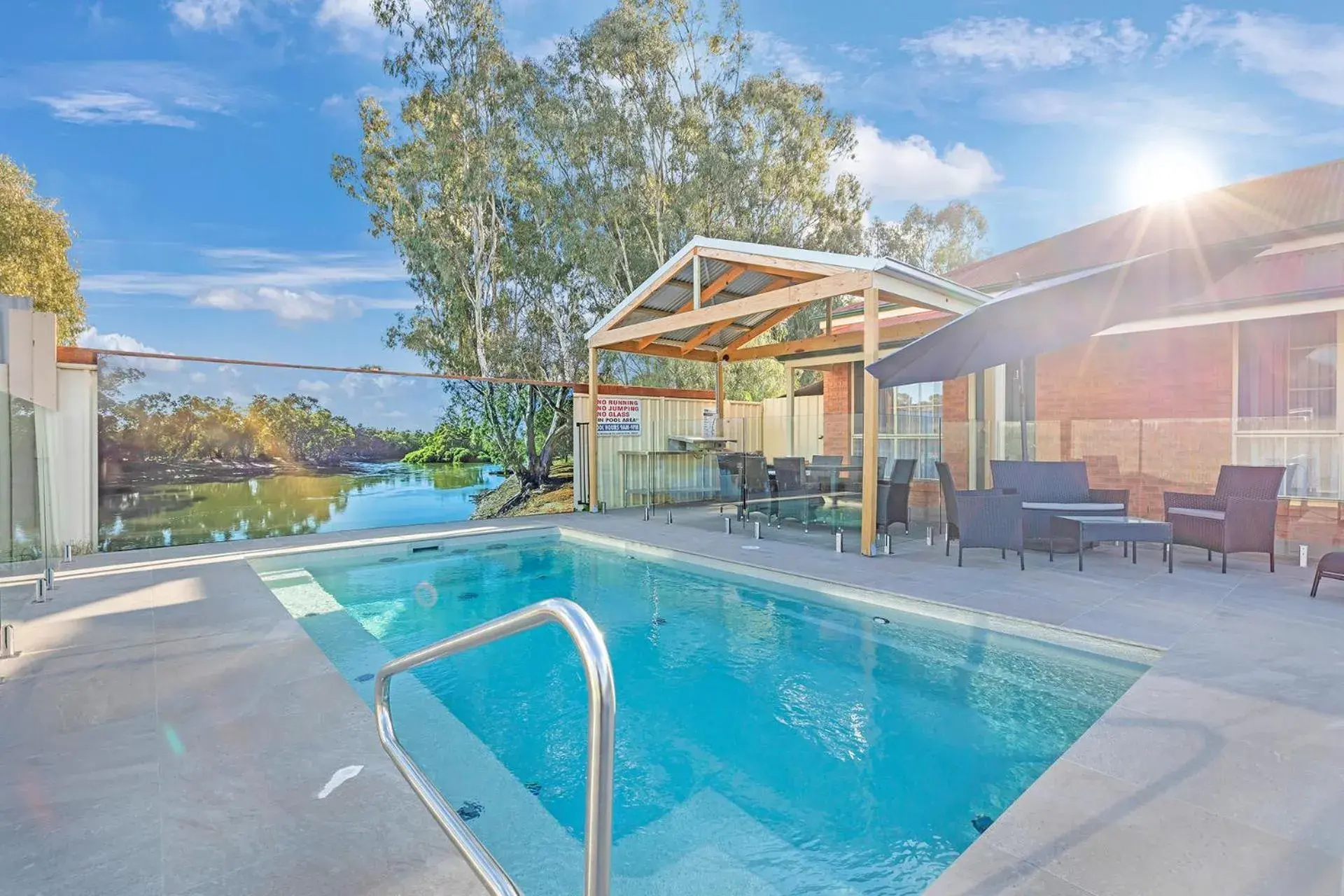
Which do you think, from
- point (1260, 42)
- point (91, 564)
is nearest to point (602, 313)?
point (91, 564)

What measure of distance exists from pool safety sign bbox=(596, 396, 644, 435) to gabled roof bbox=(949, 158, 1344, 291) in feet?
22.1

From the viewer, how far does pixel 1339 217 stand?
356 inches

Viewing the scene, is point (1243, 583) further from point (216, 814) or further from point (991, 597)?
point (216, 814)

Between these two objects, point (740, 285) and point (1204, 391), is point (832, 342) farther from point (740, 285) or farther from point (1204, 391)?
point (1204, 391)

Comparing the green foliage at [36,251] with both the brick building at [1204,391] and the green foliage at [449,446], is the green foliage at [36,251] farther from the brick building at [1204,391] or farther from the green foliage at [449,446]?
the brick building at [1204,391]

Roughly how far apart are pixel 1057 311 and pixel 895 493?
10.8ft

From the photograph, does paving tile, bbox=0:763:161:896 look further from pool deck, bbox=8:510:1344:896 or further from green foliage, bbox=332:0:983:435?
green foliage, bbox=332:0:983:435

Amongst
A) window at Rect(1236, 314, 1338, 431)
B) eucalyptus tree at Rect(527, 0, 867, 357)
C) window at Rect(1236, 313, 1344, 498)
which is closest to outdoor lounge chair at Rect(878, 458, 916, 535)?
window at Rect(1236, 313, 1344, 498)

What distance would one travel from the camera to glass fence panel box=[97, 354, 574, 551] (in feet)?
27.2

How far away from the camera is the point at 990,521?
21.3ft

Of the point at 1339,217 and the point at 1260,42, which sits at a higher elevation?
the point at 1260,42

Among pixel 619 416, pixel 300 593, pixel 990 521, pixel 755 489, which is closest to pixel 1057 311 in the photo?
pixel 990 521

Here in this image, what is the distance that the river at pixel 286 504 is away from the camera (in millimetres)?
8305

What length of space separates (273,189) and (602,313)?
12391 millimetres
